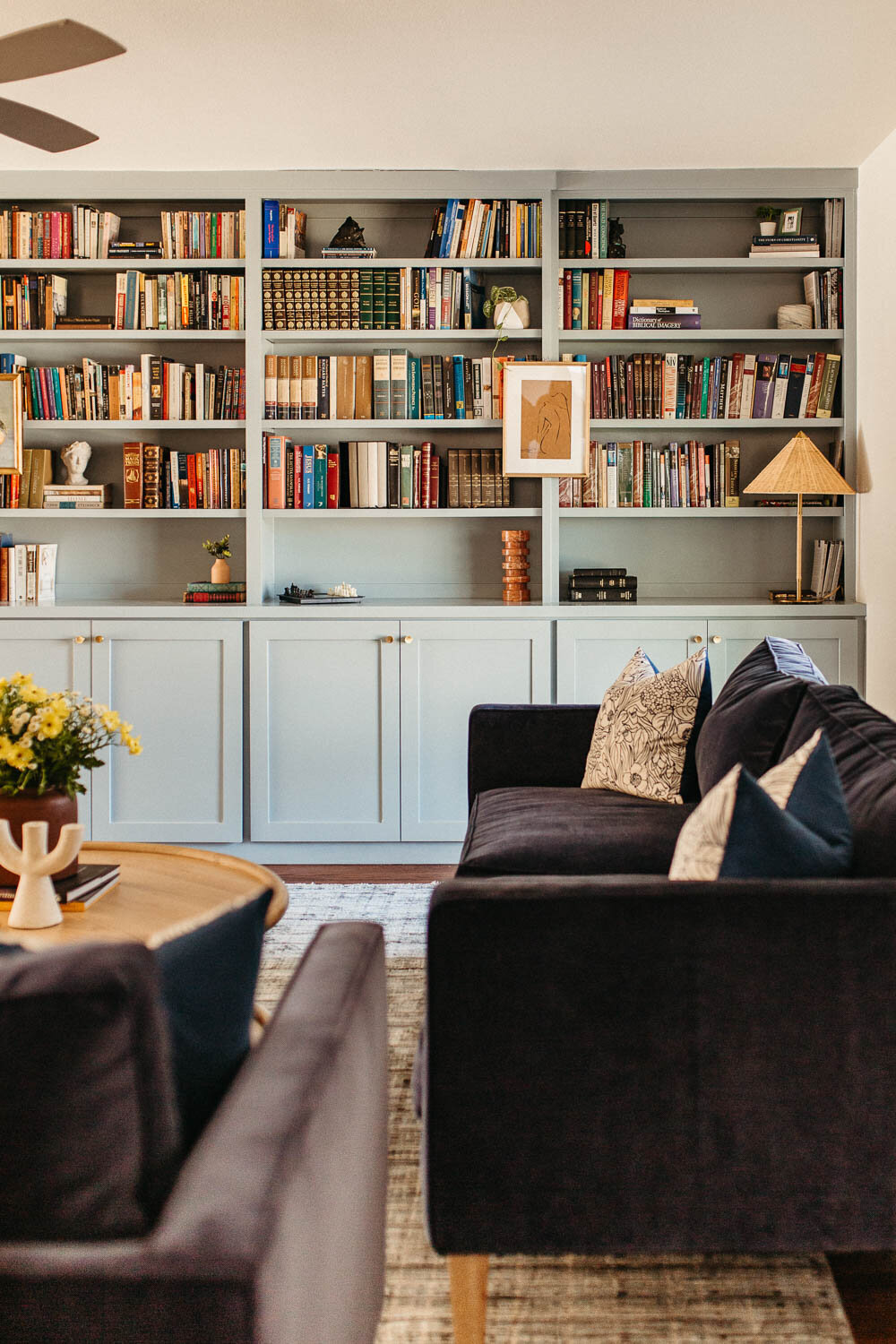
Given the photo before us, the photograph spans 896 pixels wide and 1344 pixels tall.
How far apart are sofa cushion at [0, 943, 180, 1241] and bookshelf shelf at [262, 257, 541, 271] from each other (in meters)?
3.70

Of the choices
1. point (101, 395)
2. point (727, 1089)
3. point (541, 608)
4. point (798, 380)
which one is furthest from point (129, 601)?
point (727, 1089)

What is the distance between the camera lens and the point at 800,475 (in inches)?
151

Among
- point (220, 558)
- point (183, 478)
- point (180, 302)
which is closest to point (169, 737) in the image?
point (220, 558)

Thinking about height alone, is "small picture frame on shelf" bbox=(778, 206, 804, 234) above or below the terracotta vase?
above

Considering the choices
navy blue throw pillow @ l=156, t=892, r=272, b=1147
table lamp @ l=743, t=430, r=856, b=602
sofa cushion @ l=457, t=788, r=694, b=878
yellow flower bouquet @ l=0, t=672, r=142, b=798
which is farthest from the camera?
table lamp @ l=743, t=430, r=856, b=602

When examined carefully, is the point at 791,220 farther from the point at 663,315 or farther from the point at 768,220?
the point at 663,315

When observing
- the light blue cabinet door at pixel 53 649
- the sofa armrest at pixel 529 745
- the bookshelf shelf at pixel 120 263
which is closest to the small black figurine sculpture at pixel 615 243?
the bookshelf shelf at pixel 120 263

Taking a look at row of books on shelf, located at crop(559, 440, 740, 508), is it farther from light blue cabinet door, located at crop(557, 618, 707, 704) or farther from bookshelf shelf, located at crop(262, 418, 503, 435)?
light blue cabinet door, located at crop(557, 618, 707, 704)

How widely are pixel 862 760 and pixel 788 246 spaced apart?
9.84ft

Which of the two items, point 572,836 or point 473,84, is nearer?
point 572,836

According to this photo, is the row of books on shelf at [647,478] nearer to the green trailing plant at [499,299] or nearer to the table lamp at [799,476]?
the table lamp at [799,476]

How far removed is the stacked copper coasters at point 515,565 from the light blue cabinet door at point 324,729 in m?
0.51

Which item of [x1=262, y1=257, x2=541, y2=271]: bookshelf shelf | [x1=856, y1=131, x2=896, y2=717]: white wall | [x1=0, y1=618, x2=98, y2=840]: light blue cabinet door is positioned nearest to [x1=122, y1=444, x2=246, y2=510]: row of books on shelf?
[x1=0, y1=618, x2=98, y2=840]: light blue cabinet door

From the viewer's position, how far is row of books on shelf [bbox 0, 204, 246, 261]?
13.3 feet
